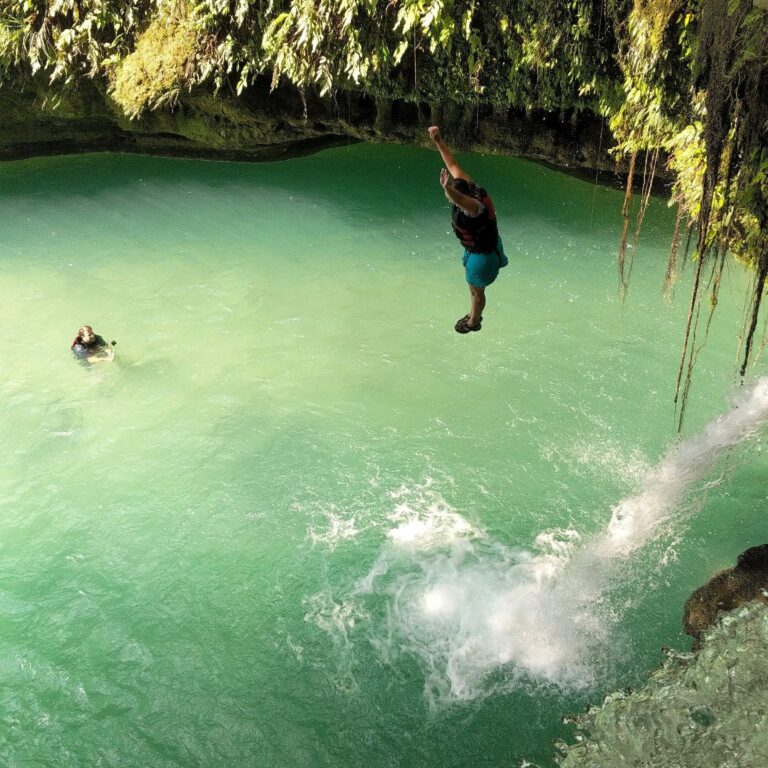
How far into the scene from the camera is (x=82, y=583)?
6074mm

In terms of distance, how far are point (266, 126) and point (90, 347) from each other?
15.6 feet

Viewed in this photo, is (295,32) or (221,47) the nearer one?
(295,32)

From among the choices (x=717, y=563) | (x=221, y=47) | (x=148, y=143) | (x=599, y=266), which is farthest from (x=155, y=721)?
(x=148, y=143)

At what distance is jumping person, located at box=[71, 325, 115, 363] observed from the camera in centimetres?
784

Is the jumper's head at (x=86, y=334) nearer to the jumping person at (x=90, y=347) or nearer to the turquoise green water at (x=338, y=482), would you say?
the jumping person at (x=90, y=347)

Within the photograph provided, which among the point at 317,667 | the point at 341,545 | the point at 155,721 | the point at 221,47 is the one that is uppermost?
the point at 221,47

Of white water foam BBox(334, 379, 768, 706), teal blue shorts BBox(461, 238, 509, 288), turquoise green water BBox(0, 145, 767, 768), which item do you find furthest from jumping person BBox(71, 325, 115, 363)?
teal blue shorts BBox(461, 238, 509, 288)

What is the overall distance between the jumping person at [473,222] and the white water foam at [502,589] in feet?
6.84

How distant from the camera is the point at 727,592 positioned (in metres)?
5.04

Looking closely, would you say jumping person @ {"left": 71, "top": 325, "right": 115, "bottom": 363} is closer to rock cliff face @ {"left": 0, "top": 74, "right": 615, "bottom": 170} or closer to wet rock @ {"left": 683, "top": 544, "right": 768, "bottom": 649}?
rock cliff face @ {"left": 0, "top": 74, "right": 615, "bottom": 170}

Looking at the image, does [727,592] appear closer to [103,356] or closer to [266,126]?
[103,356]

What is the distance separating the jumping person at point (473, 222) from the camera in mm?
4512

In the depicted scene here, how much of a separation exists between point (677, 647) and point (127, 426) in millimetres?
5496

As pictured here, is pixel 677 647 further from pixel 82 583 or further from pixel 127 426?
pixel 127 426
